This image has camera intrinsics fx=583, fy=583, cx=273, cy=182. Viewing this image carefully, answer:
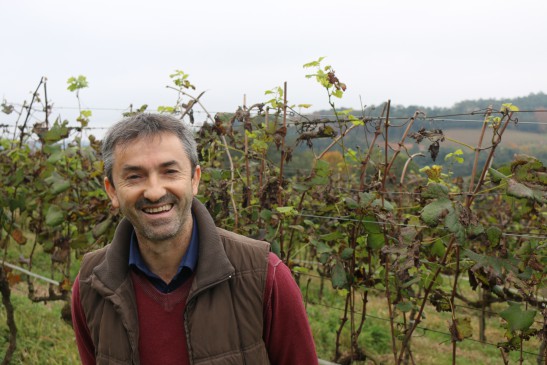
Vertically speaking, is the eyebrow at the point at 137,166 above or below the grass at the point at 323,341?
above

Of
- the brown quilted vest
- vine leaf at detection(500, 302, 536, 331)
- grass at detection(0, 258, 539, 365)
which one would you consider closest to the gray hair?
the brown quilted vest

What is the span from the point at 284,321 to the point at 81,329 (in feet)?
2.26

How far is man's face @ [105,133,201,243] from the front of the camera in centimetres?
165

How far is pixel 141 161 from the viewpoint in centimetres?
165

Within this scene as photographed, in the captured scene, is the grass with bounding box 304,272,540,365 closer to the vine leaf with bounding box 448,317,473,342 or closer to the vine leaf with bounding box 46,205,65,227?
the vine leaf with bounding box 448,317,473,342

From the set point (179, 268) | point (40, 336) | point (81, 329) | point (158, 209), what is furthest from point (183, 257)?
point (40, 336)

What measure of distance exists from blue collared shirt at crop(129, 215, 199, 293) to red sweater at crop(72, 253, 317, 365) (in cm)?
2

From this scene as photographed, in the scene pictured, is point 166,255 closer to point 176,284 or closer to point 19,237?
point 176,284

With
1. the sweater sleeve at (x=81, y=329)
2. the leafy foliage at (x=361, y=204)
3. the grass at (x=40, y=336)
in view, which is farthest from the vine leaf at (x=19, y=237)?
the sweater sleeve at (x=81, y=329)

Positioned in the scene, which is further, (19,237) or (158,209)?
(19,237)

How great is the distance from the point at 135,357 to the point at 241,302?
335 mm

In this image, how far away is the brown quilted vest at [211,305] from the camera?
163 centimetres

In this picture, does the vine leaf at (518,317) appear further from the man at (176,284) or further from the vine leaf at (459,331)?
the man at (176,284)

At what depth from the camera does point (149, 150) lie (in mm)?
1654
